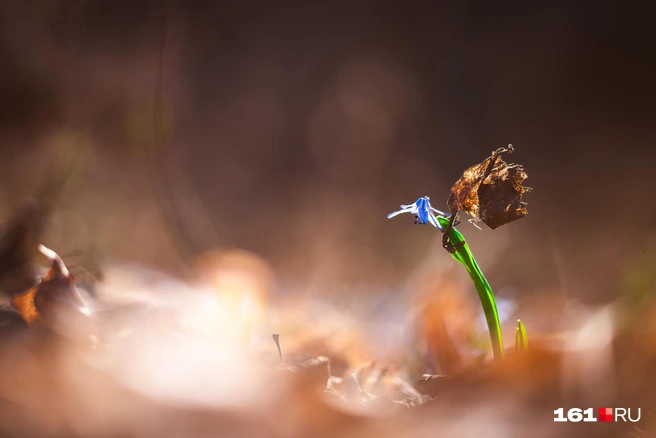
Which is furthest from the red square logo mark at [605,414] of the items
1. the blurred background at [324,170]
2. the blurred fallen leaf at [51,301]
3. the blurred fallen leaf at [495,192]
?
the blurred fallen leaf at [51,301]

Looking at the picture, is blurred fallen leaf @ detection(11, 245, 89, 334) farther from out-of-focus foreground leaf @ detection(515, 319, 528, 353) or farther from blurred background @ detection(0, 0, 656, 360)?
out-of-focus foreground leaf @ detection(515, 319, 528, 353)

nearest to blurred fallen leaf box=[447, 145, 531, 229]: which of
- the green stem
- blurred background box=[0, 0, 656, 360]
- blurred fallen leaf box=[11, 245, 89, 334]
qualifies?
the green stem

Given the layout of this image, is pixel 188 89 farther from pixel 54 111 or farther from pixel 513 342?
pixel 513 342

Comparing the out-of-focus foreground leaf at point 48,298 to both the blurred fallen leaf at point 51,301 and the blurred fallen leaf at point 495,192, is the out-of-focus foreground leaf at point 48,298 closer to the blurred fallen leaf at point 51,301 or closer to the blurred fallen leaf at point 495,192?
the blurred fallen leaf at point 51,301

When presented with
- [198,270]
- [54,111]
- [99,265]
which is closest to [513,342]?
[198,270]

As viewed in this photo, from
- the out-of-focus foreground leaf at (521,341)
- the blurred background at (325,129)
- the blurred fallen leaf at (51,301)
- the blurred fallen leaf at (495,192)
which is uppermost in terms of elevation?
the blurred background at (325,129)

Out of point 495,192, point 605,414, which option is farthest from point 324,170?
point 605,414
